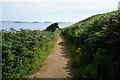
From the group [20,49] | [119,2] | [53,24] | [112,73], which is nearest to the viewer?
[112,73]

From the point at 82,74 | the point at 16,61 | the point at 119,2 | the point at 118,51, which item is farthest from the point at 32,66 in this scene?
the point at 119,2

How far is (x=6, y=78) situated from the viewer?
4.46 m

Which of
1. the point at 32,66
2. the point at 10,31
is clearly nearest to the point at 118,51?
the point at 32,66

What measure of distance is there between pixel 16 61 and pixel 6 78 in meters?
0.95

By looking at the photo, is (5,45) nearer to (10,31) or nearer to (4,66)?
(4,66)

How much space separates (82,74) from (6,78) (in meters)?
4.06

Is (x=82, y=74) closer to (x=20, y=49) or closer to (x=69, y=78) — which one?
(x=69, y=78)

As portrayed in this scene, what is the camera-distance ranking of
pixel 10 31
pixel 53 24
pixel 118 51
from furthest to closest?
pixel 53 24 < pixel 10 31 < pixel 118 51

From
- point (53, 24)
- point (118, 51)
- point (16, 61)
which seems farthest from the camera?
point (53, 24)

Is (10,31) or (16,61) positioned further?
(10,31)

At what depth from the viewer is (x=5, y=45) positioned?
4496 mm

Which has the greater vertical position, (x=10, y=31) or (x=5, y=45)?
(x=10, y=31)

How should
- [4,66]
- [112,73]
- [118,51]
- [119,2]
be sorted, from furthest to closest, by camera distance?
[119,2], [4,66], [118,51], [112,73]

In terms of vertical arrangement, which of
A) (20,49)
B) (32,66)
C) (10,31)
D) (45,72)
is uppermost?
(10,31)
